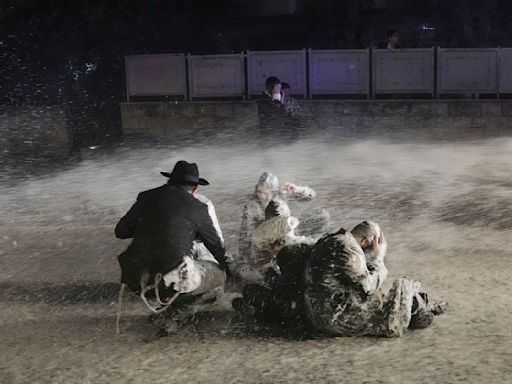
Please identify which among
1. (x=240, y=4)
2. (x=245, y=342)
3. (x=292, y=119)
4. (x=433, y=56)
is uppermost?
(x=240, y=4)

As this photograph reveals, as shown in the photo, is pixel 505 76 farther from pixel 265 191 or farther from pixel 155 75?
pixel 265 191

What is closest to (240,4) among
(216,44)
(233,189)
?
(216,44)

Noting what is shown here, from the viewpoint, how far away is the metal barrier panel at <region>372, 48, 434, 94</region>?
55.5 ft

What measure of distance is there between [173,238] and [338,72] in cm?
1282

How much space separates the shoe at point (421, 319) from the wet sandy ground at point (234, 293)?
0.09 metres

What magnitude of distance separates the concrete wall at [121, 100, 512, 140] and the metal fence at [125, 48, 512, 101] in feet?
1.32

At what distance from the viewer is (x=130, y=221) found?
17.8 feet

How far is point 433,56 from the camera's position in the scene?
1692 centimetres

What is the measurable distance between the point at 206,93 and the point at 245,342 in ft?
43.6

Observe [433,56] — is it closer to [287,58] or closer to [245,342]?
[287,58]

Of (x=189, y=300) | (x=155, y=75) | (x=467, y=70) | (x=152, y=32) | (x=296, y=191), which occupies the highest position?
(x=152, y=32)

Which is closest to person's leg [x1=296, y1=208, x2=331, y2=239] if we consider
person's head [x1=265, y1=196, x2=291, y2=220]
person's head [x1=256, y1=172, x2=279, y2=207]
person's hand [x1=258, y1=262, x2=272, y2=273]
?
person's head [x1=256, y1=172, x2=279, y2=207]

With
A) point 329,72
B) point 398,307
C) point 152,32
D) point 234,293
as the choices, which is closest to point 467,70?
point 329,72

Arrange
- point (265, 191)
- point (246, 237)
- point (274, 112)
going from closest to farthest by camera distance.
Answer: point (246, 237)
point (265, 191)
point (274, 112)
